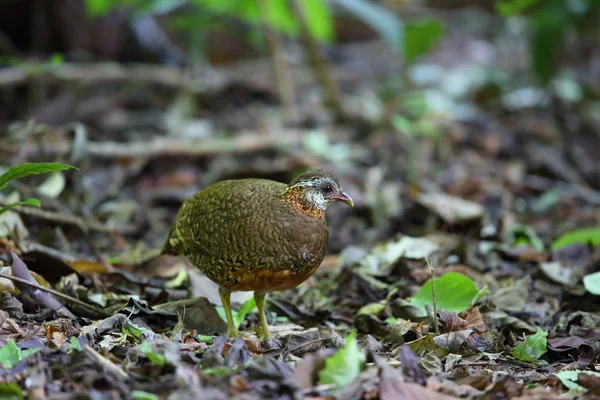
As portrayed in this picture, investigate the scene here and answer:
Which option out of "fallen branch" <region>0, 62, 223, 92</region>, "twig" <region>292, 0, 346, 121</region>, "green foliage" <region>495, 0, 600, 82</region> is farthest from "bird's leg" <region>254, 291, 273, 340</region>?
"green foliage" <region>495, 0, 600, 82</region>

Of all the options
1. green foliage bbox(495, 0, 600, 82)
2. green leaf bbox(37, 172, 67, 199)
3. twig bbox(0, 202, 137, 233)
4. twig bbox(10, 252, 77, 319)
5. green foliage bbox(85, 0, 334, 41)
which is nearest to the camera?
twig bbox(10, 252, 77, 319)

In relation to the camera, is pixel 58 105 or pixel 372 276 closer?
pixel 372 276

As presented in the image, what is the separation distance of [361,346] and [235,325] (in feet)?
2.80

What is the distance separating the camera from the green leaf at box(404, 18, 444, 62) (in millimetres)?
9008

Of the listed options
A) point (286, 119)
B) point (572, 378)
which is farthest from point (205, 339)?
point (286, 119)

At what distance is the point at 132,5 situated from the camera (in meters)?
9.74

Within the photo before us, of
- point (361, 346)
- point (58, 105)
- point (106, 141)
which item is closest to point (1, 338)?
point (361, 346)

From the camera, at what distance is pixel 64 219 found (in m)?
5.72

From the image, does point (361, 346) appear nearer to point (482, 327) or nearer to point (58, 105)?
point (482, 327)

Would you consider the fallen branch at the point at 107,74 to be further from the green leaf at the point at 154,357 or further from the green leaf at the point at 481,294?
the green leaf at the point at 154,357

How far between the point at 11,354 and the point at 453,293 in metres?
2.35

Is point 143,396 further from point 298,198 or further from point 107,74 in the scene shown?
point 107,74

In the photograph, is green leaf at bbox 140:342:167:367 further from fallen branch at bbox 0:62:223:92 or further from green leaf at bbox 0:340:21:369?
fallen branch at bbox 0:62:223:92

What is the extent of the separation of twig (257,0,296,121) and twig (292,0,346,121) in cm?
34
